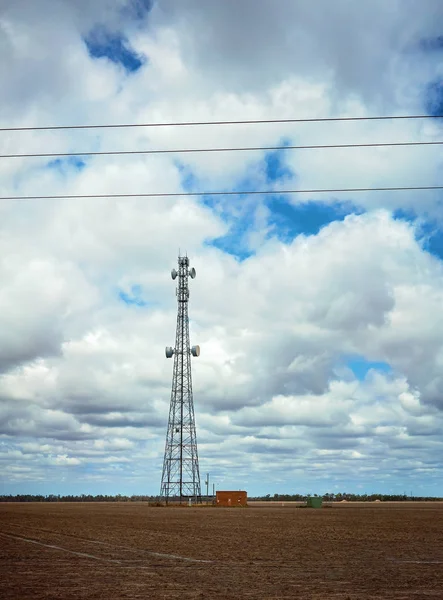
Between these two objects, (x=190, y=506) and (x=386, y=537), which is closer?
(x=386, y=537)

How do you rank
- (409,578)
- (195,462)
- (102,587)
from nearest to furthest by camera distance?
(102,587)
(409,578)
(195,462)

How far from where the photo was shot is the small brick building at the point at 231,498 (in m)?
122

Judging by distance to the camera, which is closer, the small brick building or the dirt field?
Result: the dirt field

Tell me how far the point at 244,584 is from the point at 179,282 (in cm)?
8551

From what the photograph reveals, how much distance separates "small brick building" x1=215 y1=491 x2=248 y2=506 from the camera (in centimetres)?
12231

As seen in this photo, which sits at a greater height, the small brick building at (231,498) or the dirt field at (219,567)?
the small brick building at (231,498)

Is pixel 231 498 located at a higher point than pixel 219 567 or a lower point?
higher

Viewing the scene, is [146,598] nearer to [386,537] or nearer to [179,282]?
[386,537]

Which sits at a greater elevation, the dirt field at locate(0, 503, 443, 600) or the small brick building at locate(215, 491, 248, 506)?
the small brick building at locate(215, 491, 248, 506)

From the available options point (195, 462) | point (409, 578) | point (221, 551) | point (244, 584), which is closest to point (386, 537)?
point (221, 551)

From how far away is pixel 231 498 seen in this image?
123 m

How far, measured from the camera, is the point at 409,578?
818 inches

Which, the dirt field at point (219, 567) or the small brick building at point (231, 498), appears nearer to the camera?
the dirt field at point (219, 567)

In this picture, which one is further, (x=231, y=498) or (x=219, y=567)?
(x=231, y=498)
